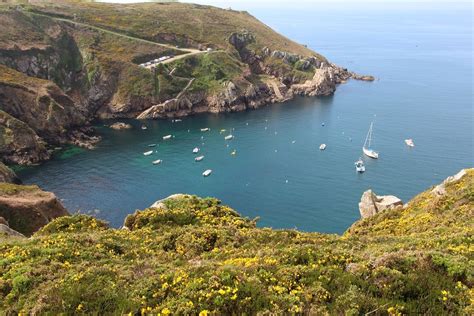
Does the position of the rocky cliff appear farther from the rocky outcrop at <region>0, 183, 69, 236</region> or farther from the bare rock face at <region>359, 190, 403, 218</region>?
the bare rock face at <region>359, 190, 403, 218</region>

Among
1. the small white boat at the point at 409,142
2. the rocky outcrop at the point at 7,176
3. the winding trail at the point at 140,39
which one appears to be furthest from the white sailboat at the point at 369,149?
the winding trail at the point at 140,39

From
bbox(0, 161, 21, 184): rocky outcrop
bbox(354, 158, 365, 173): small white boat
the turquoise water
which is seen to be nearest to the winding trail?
the turquoise water

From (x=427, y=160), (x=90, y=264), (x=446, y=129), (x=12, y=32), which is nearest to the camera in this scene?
(x=90, y=264)

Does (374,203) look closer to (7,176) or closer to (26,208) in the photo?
(26,208)

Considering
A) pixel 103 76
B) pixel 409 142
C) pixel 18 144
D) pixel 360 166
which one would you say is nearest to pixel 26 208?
pixel 18 144

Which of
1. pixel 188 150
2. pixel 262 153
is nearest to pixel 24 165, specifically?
pixel 188 150

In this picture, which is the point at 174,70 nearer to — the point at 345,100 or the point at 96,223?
the point at 345,100

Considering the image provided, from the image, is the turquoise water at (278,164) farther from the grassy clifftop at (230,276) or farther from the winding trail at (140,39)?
the grassy clifftop at (230,276)
